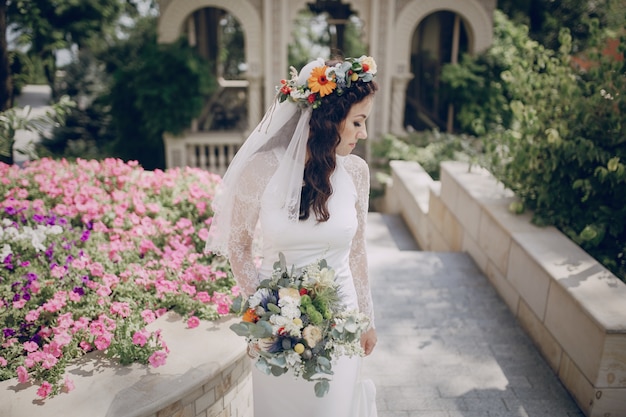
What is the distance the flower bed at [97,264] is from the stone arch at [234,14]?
19.6 feet

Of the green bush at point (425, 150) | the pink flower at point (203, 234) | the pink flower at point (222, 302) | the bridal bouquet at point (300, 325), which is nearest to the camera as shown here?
the bridal bouquet at point (300, 325)

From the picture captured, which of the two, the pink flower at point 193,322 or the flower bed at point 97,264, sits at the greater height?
the flower bed at point 97,264

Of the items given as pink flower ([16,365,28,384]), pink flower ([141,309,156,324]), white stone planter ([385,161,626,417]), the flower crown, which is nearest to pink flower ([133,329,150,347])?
pink flower ([141,309,156,324])

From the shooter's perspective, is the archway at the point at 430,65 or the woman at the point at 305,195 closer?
the woman at the point at 305,195

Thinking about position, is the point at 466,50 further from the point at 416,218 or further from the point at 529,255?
the point at 529,255

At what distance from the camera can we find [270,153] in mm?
2314

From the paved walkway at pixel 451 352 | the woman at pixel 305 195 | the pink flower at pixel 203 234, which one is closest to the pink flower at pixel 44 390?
the woman at pixel 305 195

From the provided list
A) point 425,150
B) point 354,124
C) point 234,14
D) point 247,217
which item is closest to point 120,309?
point 247,217

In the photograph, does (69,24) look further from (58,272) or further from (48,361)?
(48,361)

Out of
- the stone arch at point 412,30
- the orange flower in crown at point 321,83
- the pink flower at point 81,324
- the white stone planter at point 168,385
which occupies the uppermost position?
the stone arch at point 412,30

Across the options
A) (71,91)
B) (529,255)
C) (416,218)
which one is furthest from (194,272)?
(71,91)

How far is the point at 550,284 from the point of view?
11.8ft

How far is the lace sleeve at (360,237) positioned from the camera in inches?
96.9

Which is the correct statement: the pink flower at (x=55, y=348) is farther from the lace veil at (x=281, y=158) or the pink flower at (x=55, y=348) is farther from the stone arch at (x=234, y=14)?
the stone arch at (x=234, y=14)
